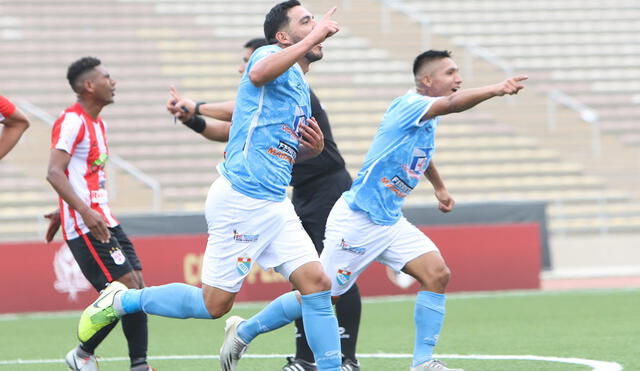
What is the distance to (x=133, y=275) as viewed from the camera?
683 centimetres

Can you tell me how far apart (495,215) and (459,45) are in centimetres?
901

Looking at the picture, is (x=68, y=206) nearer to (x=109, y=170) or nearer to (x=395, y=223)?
(x=395, y=223)

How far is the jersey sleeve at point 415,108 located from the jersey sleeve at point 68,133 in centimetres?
201

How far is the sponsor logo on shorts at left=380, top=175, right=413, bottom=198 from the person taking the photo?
21.3 ft

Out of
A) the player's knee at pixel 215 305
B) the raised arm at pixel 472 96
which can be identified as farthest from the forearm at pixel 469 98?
the player's knee at pixel 215 305

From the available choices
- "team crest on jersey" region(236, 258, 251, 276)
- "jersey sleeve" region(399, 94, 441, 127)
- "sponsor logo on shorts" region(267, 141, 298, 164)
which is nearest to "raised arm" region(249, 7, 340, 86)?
"sponsor logo on shorts" region(267, 141, 298, 164)

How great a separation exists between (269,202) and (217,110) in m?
1.54

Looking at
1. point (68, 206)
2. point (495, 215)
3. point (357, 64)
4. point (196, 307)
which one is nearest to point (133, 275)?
point (68, 206)

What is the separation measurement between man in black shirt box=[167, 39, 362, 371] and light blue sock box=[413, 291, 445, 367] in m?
0.55

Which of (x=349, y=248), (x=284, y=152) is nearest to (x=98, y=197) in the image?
(x=349, y=248)

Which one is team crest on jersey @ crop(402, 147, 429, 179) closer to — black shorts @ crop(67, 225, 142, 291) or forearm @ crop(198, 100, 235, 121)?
forearm @ crop(198, 100, 235, 121)

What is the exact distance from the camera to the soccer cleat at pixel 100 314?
6.10 metres

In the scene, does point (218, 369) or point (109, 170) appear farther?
point (109, 170)

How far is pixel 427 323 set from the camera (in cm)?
638
